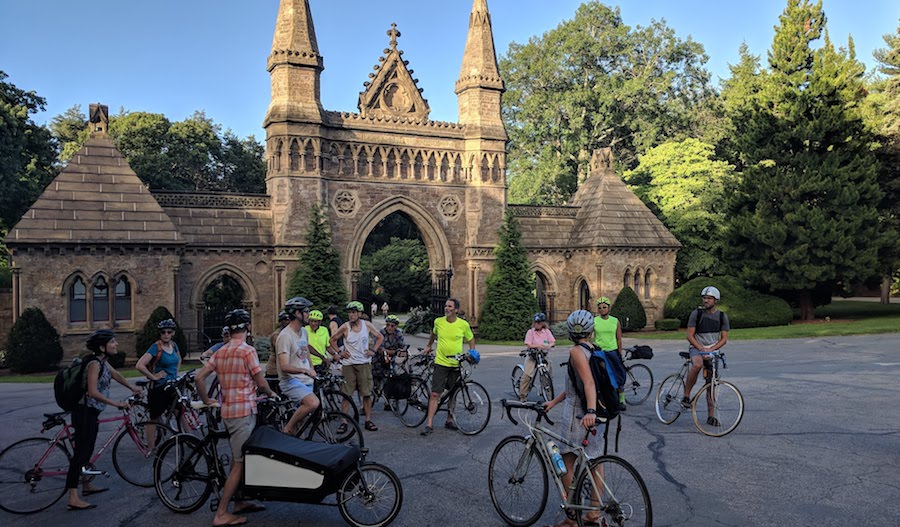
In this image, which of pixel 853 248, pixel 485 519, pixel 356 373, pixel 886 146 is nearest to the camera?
pixel 485 519

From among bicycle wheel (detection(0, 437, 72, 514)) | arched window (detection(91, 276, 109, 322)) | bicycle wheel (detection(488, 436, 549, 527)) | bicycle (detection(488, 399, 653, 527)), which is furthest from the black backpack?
arched window (detection(91, 276, 109, 322))

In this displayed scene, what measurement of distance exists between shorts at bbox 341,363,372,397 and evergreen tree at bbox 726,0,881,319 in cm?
2282

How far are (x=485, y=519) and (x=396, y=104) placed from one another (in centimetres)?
2317

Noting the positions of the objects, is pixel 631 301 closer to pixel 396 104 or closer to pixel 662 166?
pixel 662 166

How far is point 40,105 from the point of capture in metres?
32.9

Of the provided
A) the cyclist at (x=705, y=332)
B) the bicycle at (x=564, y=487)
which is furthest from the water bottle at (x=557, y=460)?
the cyclist at (x=705, y=332)

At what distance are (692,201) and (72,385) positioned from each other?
30.7 meters

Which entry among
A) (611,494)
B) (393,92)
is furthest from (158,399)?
(393,92)

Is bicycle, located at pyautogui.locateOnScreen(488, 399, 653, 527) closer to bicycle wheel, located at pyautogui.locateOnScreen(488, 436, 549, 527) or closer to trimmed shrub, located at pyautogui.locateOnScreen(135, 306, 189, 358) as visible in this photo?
bicycle wheel, located at pyautogui.locateOnScreen(488, 436, 549, 527)

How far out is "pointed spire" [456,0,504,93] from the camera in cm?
2720

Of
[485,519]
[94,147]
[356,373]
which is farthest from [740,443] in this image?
[94,147]

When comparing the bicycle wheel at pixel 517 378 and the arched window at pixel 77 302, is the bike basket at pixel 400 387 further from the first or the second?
the arched window at pixel 77 302

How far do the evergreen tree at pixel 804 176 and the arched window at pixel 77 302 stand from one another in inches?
1025

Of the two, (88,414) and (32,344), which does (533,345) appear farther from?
(32,344)
